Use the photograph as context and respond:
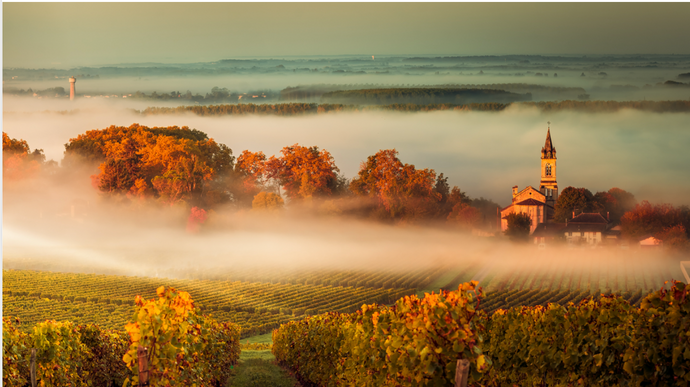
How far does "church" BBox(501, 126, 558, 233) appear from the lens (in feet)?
36.3

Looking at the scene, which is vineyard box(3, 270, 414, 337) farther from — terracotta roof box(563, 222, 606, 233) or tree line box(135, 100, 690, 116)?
terracotta roof box(563, 222, 606, 233)

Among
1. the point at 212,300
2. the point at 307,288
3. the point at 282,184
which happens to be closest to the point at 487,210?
the point at 282,184

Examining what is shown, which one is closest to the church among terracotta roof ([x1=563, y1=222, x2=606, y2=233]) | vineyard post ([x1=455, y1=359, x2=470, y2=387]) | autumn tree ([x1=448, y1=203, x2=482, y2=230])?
terracotta roof ([x1=563, y1=222, x2=606, y2=233])

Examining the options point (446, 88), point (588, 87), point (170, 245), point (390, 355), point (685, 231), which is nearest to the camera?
point (390, 355)

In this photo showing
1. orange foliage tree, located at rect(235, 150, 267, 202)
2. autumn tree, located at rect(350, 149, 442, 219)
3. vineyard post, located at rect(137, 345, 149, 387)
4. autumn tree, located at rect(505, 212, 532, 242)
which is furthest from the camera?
orange foliage tree, located at rect(235, 150, 267, 202)

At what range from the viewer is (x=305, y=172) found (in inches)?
486

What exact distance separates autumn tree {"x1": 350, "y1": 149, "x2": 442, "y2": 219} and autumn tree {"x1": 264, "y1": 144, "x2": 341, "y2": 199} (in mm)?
559

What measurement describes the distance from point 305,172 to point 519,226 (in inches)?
179

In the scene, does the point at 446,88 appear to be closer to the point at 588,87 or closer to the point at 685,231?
the point at 588,87

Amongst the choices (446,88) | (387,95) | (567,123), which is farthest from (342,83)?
(567,123)

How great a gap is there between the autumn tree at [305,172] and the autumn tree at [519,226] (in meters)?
3.64

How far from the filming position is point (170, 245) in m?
13.8

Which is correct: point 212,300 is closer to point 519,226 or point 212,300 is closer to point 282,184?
→ point 282,184

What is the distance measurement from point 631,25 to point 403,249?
6097 mm
